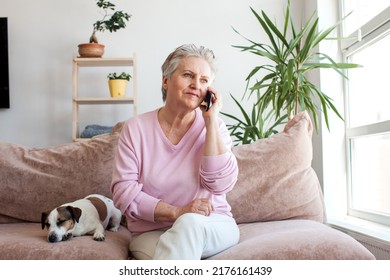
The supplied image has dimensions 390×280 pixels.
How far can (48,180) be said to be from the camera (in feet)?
6.93

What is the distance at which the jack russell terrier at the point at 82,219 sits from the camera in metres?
1.73

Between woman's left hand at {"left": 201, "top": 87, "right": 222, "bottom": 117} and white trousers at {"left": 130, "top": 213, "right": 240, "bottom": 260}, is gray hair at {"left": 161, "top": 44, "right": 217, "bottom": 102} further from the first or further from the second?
white trousers at {"left": 130, "top": 213, "right": 240, "bottom": 260}

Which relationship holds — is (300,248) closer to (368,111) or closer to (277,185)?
(277,185)

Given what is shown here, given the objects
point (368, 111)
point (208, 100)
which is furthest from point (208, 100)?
point (368, 111)

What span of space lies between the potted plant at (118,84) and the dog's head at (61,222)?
1.74 m

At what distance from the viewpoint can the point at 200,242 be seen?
1.35 m

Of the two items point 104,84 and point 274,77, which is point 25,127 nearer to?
point 104,84

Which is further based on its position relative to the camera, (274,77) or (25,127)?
(25,127)

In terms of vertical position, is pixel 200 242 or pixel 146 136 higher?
pixel 146 136

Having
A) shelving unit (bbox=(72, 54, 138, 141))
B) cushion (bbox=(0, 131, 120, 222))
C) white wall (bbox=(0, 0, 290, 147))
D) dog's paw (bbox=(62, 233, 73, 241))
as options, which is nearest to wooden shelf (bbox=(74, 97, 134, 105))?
shelving unit (bbox=(72, 54, 138, 141))

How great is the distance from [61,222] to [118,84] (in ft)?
6.14

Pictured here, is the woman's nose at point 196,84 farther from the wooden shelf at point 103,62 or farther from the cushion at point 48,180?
the wooden shelf at point 103,62
